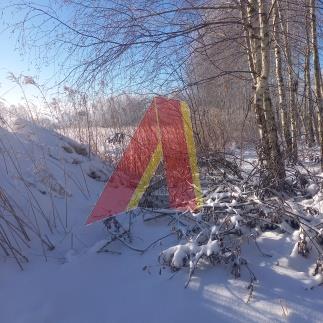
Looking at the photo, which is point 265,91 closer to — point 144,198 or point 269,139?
point 269,139

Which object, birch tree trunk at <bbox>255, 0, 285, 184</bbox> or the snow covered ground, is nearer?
the snow covered ground

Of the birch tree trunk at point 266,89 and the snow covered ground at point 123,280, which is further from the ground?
the birch tree trunk at point 266,89

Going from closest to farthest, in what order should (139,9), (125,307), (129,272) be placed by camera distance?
(125,307) → (129,272) → (139,9)

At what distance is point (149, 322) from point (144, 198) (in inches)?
73.6

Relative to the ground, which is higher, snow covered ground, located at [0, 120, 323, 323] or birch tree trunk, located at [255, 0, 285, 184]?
birch tree trunk, located at [255, 0, 285, 184]

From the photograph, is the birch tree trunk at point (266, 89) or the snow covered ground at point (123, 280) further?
the birch tree trunk at point (266, 89)

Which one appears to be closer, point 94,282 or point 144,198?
point 94,282

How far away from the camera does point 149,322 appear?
6.36 ft

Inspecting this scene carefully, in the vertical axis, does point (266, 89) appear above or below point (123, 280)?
above

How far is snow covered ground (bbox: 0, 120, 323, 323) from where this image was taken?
1.97 m

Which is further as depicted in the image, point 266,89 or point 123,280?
point 266,89

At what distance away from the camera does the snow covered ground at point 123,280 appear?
1.97 m

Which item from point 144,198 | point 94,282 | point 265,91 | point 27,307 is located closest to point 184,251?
point 94,282

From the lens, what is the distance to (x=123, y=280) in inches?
92.7
